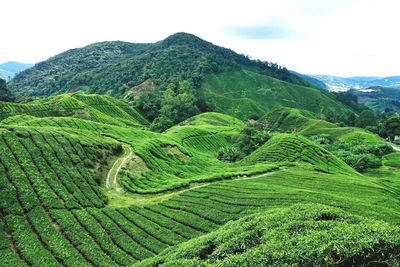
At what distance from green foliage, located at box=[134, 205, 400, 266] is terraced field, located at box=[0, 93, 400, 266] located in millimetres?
686

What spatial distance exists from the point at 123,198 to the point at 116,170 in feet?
36.3

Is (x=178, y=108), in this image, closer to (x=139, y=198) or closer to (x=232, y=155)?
(x=232, y=155)

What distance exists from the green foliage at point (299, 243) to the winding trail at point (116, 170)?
25270mm

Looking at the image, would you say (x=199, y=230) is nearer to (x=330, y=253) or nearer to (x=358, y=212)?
(x=358, y=212)

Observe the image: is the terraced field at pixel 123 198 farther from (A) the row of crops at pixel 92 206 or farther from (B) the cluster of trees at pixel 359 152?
(B) the cluster of trees at pixel 359 152

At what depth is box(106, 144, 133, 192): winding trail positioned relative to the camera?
180ft

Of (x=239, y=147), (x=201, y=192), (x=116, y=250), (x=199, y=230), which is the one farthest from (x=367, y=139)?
(x=116, y=250)

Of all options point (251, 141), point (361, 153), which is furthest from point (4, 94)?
point (361, 153)

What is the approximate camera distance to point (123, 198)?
166 feet

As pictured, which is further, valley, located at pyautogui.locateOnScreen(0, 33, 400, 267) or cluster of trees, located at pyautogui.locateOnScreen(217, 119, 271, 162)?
cluster of trees, located at pyautogui.locateOnScreen(217, 119, 271, 162)

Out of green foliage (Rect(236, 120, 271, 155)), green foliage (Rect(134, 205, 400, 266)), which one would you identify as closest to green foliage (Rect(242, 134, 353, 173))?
green foliage (Rect(236, 120, 271, 155))

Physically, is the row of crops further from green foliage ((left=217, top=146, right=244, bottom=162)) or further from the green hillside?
the green hillside

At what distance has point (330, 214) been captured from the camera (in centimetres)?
2755

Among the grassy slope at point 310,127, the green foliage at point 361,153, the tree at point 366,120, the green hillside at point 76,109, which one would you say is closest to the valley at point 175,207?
the green foliage at point 361,153
